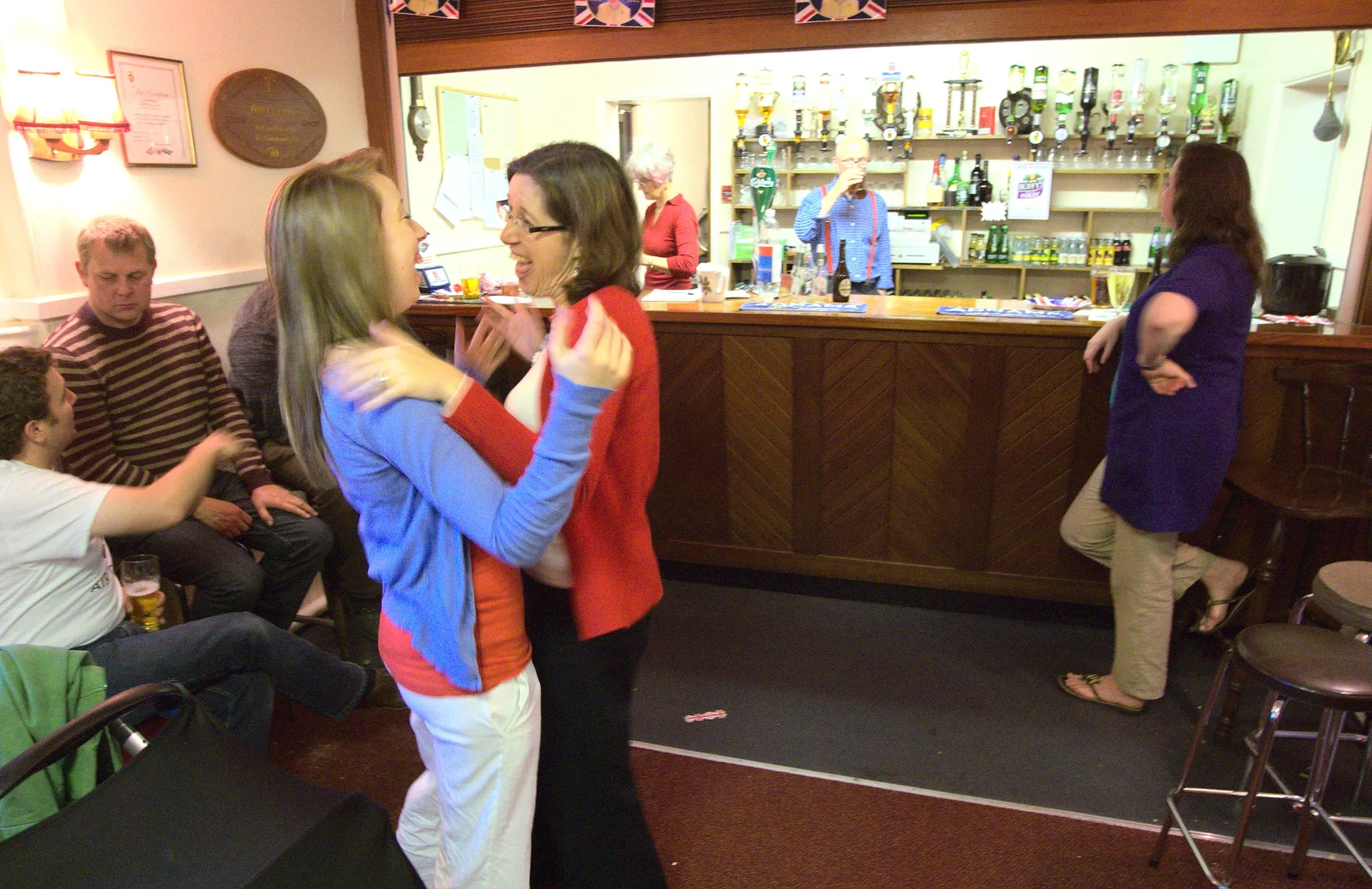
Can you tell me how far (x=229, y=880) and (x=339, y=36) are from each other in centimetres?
352

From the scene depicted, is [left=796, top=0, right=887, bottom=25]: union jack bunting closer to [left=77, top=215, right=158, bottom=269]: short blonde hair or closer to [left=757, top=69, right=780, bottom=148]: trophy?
[left=757, top=69, right=780, bottom=148]: trophy

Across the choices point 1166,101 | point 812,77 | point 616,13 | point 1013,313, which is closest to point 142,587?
point 616,13

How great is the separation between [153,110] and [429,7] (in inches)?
45.8

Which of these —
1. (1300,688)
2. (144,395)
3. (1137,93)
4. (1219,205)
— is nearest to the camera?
(1300,688)

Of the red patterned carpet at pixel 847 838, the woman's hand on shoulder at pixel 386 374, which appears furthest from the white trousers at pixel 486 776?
the red patterned carpet at pixel 847 838

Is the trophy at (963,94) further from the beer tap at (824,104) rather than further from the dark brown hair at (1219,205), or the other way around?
the dark brown hair at (1219,205)

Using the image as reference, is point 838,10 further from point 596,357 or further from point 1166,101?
point 1166,101

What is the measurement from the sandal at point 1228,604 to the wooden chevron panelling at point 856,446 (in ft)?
3.39

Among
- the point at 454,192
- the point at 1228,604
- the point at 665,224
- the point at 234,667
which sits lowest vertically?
the point at 1228,604

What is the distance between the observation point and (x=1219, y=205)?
2.17 meters

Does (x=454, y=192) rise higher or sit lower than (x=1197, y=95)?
lower

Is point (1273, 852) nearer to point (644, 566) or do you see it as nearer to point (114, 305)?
point (644, 566)

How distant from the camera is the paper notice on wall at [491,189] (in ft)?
20.5

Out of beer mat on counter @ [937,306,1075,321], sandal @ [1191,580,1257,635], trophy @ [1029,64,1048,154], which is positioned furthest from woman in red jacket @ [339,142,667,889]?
trophy @ [1029,64,1048,154]
